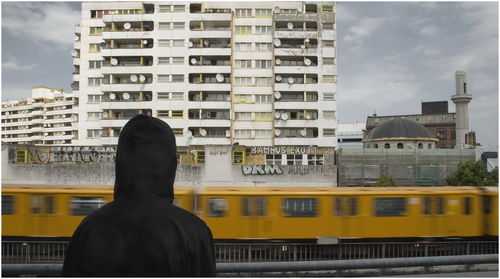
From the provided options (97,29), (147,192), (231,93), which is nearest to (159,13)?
(97,29)

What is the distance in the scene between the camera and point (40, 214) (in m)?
13.9

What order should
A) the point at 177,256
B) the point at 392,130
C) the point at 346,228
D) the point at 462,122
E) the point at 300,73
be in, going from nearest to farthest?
the point at 177,256
the point at 346,228
the point at 300,73
the point at 392,130
the point at 462,122

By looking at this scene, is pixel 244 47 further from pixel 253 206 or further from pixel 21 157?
pixel 253 206

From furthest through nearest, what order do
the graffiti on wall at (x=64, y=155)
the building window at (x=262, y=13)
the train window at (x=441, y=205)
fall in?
the building window at (x=262, y=13), the graffiti on wall at (x=64, y=155), the train window at (x=441, y=205)

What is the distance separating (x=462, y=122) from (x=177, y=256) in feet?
275

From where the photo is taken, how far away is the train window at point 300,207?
14023 millimetres

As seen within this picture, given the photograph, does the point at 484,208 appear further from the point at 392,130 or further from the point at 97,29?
the point at 392,130

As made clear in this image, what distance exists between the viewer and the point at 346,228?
14086 millimetres

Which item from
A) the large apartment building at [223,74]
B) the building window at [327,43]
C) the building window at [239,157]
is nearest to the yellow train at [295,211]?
the building window at [239,157]

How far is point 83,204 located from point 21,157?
79.6 feet

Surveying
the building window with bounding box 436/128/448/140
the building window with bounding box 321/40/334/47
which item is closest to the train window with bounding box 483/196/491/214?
the building window with bounding box 321/40/334/47

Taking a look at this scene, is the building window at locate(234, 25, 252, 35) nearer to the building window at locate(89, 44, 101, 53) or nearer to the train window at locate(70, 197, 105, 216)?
the building window at locate(89, 44, 101, 53)

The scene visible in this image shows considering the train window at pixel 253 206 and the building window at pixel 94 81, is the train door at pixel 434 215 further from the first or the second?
the building window at pixel 94 81

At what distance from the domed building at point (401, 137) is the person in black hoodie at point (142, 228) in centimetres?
6418
